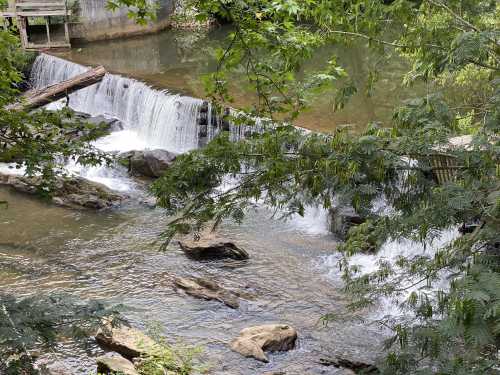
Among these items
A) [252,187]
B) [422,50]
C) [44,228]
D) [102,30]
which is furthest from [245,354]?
[102,30]

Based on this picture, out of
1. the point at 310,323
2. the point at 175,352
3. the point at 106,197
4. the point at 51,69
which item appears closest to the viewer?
the point at 175,352

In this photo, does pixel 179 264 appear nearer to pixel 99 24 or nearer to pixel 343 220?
pixel 343 220

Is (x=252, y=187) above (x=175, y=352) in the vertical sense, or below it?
above

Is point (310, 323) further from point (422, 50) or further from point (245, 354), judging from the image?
point (422, 50)

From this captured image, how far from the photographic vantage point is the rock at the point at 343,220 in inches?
404

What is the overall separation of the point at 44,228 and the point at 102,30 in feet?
41.6

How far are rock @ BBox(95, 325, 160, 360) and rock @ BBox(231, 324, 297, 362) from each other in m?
1.02

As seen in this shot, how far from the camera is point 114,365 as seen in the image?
20.5ft

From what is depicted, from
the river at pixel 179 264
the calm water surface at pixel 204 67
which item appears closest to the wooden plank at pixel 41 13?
the calm water surface at pixel 204 67

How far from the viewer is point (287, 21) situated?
377cm

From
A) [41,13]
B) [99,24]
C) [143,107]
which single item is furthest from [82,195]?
[99,24]

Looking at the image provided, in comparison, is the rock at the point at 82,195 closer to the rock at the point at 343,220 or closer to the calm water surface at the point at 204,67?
the calm water surface at the point at 204,67

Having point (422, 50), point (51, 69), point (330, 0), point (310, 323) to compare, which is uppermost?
point (330, 0)

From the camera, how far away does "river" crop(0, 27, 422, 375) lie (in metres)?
7.50
